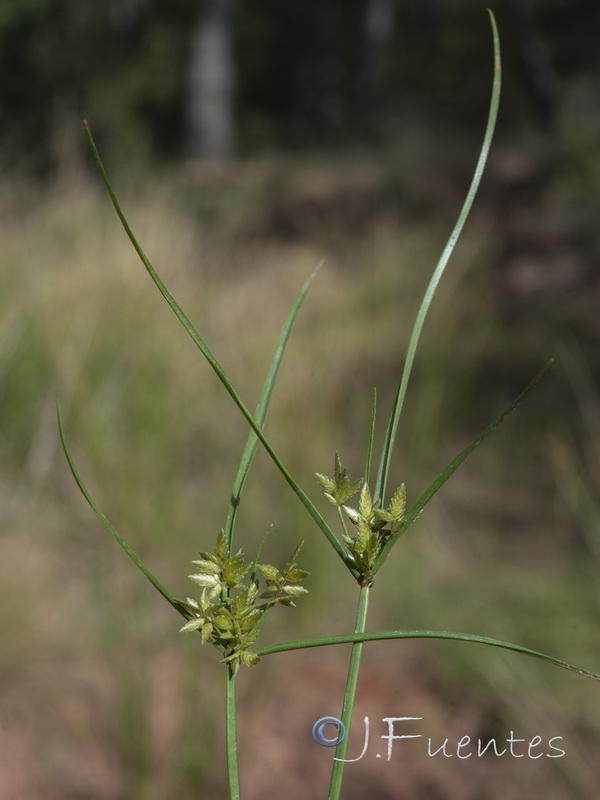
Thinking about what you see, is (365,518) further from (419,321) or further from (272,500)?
(272,500)

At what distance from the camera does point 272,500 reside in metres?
2.08

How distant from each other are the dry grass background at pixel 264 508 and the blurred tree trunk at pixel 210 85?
4.94 metres

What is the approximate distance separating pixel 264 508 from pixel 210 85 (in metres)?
8.11

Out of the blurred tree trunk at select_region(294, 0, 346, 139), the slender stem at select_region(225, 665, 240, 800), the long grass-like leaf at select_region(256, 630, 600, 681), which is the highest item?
the blurred tree trunk at select_region(294, 0, 346, 139)

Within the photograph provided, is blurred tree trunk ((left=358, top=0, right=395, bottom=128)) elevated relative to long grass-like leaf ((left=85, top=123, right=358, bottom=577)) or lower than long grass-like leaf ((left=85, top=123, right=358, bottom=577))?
elevated

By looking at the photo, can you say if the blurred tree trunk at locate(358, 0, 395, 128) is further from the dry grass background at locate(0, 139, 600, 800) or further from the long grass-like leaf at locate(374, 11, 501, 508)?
the long grass-like leaf at locate(374, 11, 501, 508)

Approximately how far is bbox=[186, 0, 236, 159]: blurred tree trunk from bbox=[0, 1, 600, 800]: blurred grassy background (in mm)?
4792

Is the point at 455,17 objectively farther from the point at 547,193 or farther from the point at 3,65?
the point at 547,193

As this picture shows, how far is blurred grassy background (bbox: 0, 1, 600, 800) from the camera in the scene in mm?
1314

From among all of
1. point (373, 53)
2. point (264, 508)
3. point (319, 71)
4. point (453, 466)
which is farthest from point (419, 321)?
point (373, 53)

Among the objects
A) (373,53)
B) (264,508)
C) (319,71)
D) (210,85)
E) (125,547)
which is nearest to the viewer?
(125,547)

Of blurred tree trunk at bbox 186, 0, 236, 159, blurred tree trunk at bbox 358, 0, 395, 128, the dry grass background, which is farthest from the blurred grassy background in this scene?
blurred tree trunk at bbox 358, 0, 395, 128

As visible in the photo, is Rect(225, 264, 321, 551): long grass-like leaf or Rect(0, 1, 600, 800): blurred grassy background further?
Rect(0, 1, 600, 800): blurred grassy background

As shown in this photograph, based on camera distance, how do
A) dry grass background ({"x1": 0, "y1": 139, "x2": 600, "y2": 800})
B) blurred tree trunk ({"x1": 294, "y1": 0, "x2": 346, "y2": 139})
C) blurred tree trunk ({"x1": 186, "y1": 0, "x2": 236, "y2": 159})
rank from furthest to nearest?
blurred tree trunk ({"x1": 294, "y1": 0, "x2": 346, "y2": 139}), blurred tree trunk ({"x1": 186, "y1": 0, "x2": 236, "y2": 159}), dry grass background ({"x1": 0, "y1": 139, "x2": 600, "y2": 800})
